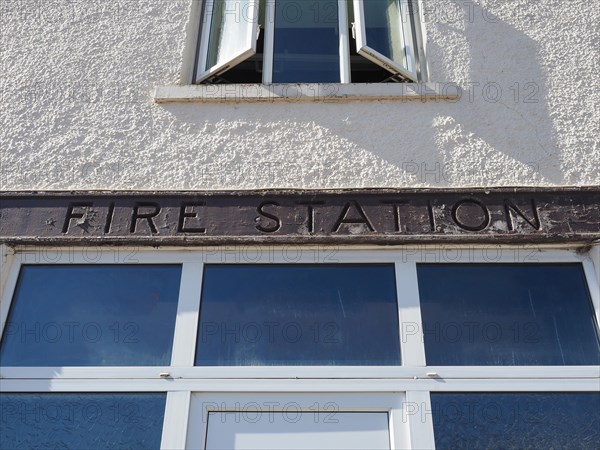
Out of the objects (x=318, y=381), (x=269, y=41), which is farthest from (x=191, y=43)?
(x=318, y=381)

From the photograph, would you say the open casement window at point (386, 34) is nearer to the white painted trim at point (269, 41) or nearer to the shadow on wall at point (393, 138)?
the shadow on wall at point (393, 138)

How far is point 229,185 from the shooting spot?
4.11 m

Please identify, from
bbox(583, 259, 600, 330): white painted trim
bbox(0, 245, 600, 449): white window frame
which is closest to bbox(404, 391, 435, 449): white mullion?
bbox(0, 245, 600, 449): white window frame

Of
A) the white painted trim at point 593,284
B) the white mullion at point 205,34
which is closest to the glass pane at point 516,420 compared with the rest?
the white painted trim at point 593,284

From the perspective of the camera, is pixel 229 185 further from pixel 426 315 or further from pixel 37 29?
pixel 37 29

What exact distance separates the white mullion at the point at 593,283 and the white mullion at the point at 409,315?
0.91 meters

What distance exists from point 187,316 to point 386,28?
2.46m

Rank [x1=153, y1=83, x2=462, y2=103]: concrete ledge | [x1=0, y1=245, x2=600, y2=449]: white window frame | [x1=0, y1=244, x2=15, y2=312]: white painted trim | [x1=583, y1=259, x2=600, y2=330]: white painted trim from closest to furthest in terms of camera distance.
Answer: [x1=0, y1=245, x2=600, y2=449]: white window frame → [x1=583, y1=259, x2=600, y2=330]: white painted trim → [x1=0, y1=244, x2=15, y2=312]: white painted trim → [x1=153, y1=83, x2=462, y2=103]: concrete ledge

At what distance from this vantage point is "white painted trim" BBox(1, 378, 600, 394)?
136 inches

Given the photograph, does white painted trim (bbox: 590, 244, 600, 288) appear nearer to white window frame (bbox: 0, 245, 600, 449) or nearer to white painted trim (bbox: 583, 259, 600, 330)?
white painted trim (bbox: 583, 259, 600, 330)

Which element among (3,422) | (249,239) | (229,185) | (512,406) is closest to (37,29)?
(229,185)

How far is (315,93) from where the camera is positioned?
4387mm

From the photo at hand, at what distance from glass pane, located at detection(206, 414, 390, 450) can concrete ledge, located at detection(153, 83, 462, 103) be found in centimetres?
191

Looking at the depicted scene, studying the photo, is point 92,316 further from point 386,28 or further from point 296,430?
point 386,28
